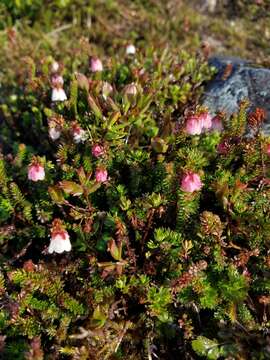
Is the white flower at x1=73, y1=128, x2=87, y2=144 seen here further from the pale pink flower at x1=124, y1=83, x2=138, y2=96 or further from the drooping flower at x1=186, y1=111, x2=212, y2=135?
the drooping flower at x1=186, y1=111, x2=212, y2=135

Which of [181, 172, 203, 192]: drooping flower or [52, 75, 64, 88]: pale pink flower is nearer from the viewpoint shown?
[181, 172, 203, 192]: drooping flower

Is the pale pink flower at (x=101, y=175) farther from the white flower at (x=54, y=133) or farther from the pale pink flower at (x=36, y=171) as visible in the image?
the white flower at (x=54, y=133)

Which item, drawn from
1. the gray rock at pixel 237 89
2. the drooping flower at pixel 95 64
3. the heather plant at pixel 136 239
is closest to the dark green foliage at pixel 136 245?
the heather plant at pixel 136 239

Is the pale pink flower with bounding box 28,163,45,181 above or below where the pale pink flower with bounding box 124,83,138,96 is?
below

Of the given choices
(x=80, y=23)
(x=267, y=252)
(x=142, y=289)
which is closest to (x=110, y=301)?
(x=142, y=289)

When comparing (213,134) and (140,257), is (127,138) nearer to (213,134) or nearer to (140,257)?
(213,134)

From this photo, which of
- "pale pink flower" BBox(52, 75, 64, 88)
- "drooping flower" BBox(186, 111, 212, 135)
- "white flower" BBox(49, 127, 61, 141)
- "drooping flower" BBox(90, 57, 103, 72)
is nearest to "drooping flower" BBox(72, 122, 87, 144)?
"white flower" BBox(49, 127, 61, 141)

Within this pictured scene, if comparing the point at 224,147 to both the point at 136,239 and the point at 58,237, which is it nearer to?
the point at 136,239

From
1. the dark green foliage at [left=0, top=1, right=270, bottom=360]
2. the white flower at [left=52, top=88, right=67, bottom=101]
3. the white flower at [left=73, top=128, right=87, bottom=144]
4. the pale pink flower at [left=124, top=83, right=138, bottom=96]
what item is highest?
the pale pink flower at [left=124, top=83, right=138, bottom=96]
